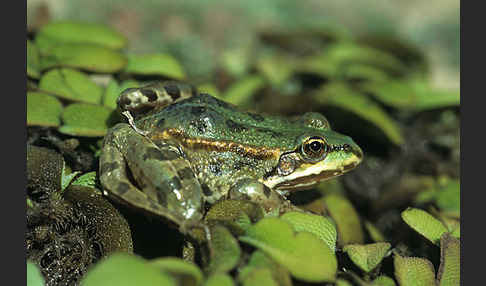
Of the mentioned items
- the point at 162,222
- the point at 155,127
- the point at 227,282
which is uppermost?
the point at 155,127

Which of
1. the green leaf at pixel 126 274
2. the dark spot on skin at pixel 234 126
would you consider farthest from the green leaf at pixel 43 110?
the green leaf at pixel 126 274

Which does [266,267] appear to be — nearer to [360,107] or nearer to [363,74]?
[360,107]

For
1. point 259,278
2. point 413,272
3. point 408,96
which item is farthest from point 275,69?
point 259,278

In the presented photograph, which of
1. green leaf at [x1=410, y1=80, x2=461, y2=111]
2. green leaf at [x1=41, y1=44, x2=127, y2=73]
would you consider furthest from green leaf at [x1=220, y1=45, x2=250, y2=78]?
green leaf at [x1=410, y1=80, x2=461, y2=111]

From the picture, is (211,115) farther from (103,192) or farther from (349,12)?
(349,12)

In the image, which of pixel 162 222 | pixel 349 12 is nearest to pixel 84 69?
pixel 162 222
